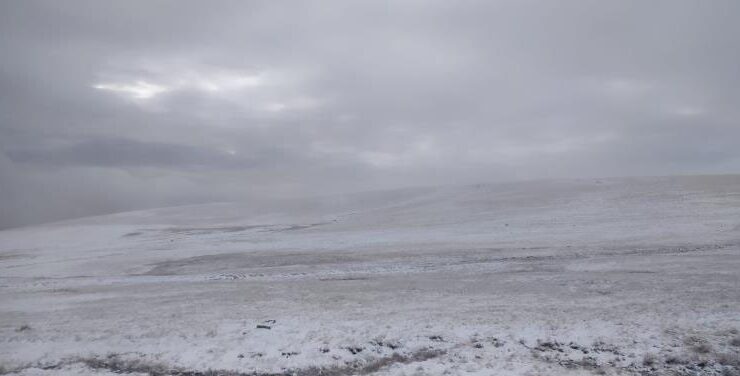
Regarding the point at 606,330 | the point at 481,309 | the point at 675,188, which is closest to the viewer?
the point at 606,330

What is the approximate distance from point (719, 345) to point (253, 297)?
12.9 meters

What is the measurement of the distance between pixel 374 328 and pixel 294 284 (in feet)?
25.3

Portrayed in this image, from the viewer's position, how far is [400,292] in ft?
57.6

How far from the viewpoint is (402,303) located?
52.0 feet

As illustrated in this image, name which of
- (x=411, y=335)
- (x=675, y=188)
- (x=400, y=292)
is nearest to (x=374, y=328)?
(x=411, y=335)

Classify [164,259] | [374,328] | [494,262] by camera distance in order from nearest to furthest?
[374,328]
[494,262]
[164,259]

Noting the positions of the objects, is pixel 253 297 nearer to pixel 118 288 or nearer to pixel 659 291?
pixel 118 288

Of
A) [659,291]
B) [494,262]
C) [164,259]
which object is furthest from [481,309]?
[164,259]

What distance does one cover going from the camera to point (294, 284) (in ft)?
67.0

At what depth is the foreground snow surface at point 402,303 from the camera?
11.5 meters

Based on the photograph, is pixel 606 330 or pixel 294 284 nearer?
pixel 606 330

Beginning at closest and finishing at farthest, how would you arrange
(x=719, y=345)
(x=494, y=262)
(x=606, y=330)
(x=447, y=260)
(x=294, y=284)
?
(x=719, y=345) < (x=606, y=330) < (x=294, y=284) < (x=494, y=262) < (x=447, y=260)

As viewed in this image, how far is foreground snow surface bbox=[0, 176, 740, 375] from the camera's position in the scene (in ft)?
37.7

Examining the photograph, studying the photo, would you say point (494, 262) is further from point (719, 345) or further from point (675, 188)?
point (675, 188)
